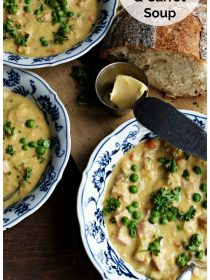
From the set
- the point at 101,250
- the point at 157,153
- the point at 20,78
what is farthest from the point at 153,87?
the point at 101,250

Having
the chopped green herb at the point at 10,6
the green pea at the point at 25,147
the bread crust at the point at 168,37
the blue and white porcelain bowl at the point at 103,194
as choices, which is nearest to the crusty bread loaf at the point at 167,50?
the bread crust at the point at 168,37

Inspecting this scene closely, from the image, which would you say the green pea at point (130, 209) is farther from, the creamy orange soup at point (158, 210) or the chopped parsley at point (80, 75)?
the chopped parsley at point (80, 75)

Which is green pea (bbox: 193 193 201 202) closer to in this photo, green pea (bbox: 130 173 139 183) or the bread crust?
green pea (bbox: 130 173 139 183)

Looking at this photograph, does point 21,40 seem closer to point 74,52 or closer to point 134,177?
point 74,52

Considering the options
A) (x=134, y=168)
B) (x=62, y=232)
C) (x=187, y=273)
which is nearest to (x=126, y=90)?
(x=134, y=168)

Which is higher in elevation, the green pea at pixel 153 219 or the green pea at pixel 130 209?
the green pea at pixel 130 209

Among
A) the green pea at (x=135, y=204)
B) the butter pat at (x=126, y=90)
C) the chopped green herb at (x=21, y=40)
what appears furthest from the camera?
the chopped green herb at (x=21, y=40)

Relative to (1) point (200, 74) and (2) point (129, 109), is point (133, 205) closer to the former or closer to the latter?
(2) point (129, 109)
